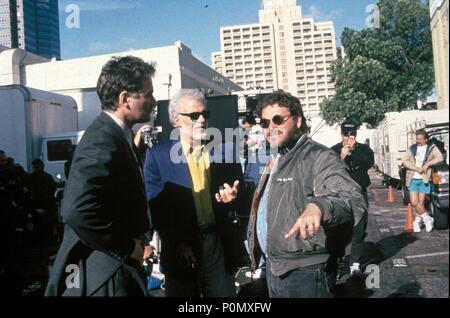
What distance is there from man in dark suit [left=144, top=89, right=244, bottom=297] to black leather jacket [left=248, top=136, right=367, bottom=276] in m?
0.39

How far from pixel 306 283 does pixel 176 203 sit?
0.73m

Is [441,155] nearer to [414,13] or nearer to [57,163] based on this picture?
[414,13]

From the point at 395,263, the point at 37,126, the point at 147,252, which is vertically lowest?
the point at 395,263

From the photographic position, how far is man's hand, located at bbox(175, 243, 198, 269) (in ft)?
7.13

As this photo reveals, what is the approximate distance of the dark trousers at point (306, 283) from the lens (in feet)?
5.89

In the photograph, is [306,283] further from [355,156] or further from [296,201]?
[355,156]

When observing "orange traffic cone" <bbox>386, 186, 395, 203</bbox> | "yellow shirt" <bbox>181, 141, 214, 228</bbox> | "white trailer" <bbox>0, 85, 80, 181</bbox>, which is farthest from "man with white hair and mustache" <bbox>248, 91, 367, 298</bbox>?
"white trailer" <bbox>0, 85, 80, 181</bbox>

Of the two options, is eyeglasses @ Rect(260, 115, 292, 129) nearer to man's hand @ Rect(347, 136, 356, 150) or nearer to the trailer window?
man's hand @ Rect(347, 136, 356, 150)

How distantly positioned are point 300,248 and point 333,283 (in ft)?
0.91

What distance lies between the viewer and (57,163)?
905 centimetres

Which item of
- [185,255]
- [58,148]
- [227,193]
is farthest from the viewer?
[58,148]

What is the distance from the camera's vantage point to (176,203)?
7.20 feet

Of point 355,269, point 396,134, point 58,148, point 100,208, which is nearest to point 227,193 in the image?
point 100,208
